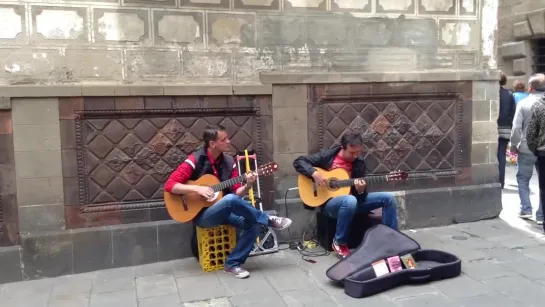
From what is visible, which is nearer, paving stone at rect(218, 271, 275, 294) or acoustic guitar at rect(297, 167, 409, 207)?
paving stone at rect(218, 271, 275, 294)

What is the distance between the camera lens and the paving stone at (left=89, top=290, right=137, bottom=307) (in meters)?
4.49

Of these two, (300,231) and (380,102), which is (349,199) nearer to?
(300,231)

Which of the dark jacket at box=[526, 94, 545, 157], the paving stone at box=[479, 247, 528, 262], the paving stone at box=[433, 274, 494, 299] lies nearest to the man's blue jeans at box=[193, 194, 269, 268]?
the paving stone at box=[433, 274, 494, 299]

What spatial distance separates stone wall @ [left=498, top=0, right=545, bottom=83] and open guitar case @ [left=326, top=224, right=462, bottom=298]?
785 centimetres

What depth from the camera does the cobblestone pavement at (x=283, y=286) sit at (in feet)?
14.5

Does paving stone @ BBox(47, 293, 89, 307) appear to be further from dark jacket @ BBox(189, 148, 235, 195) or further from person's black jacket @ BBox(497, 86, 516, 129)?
person's black jacket @ BBox(497, 86, 516, 129)

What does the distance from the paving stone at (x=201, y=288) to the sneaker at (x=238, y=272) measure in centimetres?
9

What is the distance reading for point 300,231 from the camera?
6102 mm

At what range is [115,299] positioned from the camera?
461 centimetres

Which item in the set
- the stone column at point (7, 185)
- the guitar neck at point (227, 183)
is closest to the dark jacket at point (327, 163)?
the guitar neck at point (227, 183)

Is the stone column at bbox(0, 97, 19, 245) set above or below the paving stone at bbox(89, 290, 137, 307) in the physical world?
above

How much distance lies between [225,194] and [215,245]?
21.1 inches

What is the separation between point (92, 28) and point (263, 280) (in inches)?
120

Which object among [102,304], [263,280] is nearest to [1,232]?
[102,304]
